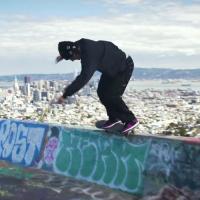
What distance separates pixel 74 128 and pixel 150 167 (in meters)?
2.10

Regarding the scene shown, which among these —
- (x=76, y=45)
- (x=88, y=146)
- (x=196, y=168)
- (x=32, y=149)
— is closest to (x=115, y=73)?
(x=76, y=45)

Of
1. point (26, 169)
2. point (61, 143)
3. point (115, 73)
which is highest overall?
point (115, 73)

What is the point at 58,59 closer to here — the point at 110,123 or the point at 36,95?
the point at 110,123

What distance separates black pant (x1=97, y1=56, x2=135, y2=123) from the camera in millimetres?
7188

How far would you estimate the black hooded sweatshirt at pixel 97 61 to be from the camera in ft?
22.0

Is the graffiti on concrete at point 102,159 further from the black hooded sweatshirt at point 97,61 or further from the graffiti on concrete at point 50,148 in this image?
the black hooded sweatshirt at point 97,61

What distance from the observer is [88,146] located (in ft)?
25.6

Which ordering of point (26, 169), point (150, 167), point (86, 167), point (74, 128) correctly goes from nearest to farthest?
1. point (150, 167)
2. point (86, 167)
3. point (74, 128)
4. point (26, 169)

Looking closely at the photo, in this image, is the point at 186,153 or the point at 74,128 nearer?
the point at 186,153

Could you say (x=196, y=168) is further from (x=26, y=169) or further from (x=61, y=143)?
(x=26, y=169)

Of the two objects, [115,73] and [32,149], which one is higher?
[115,73]

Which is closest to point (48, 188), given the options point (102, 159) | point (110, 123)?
point (102, 159)

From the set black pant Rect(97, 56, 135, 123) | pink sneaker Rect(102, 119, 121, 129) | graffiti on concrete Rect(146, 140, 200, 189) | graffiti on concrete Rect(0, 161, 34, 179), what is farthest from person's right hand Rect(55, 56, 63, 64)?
graffiti on concrete Rect(0, 161, 34, 179)

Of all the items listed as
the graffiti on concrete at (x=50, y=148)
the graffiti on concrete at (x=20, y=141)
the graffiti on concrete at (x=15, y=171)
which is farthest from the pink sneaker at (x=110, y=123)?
the graffiti on concrete at (x=20, y=141)
